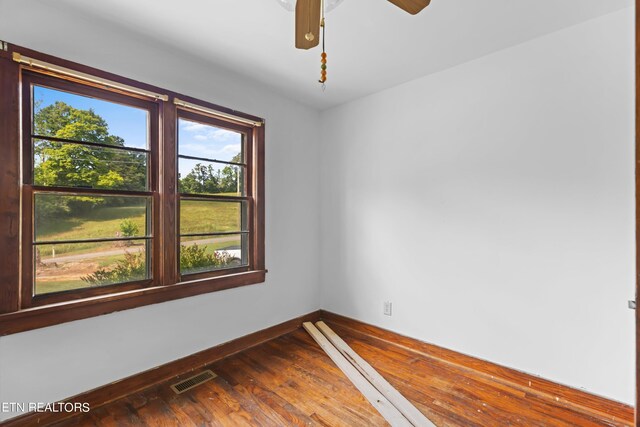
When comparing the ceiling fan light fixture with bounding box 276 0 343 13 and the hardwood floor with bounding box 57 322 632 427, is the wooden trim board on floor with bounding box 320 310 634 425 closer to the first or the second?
the hardwood floor with bounding box 57 322 632 427

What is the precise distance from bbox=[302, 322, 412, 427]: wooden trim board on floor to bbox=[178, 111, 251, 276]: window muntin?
107 cm

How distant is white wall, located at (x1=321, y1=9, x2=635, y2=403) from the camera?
184 centimetres

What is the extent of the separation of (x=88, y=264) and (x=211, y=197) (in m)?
0.96

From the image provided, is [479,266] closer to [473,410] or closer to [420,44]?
[473,410]

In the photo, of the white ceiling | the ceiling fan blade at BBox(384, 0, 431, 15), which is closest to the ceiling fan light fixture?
the ceiling fan blade at BBox(384, 0, 431, 15)

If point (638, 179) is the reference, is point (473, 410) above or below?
below

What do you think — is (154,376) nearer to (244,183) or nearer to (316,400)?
(316,400)

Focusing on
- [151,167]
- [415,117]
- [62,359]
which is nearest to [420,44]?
[415,117]

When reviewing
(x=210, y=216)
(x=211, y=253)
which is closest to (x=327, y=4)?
(x=210, y=216)

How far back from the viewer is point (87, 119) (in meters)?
1.94

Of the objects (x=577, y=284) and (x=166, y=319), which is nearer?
(x=577, y=284)

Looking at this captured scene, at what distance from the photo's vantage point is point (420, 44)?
7.10ft

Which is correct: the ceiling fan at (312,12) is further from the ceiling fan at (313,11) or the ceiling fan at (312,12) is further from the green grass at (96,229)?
the green grass at (96,229)

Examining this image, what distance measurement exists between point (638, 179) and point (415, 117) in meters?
2.26
